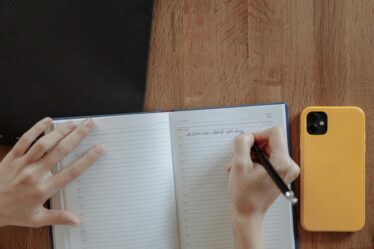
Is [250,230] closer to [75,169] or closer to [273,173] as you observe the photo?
[273,173]

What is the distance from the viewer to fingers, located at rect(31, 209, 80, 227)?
0.63 meters

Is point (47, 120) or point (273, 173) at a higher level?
point (47, 120)

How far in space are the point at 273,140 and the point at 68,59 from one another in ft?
1.21

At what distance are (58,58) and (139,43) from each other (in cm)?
14

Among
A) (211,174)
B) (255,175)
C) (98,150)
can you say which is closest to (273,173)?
(255,175)

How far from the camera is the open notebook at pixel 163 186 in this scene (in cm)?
65

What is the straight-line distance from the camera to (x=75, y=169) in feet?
2.08

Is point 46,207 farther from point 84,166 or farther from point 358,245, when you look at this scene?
point 358,245

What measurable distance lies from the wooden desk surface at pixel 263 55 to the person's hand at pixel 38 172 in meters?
0.15

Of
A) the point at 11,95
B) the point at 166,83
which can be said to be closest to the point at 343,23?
the point at 166,83

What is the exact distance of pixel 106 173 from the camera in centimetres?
65

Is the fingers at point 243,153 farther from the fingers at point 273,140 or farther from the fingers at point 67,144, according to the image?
the fingers at point 67,144

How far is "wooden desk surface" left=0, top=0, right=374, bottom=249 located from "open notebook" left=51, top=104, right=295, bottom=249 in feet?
0.13

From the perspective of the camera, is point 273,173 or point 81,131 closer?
point 273,173
